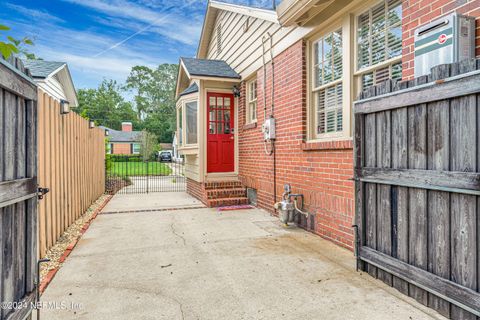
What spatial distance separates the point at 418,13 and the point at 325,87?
1779mm

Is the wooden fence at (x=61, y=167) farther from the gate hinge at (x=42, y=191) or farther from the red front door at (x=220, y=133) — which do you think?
the red front door at (x=220, y=133)

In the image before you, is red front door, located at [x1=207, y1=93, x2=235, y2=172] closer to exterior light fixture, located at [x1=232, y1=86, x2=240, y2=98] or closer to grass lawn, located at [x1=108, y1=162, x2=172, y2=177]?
exterior light fixture, located at [x1=232, y1=86, x2=240, y2=98]

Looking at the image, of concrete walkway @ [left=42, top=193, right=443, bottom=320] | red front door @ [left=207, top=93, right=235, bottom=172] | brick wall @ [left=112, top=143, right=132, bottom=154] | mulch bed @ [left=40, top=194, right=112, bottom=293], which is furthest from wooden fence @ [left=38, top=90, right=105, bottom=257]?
brick wall @ [left=112, top=143, right=132, bottom=154]

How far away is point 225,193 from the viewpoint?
762cm

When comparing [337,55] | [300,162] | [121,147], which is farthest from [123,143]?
[337,55]

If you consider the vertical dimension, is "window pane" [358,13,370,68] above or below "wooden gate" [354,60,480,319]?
above

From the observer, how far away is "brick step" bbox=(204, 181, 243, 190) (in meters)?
7.78

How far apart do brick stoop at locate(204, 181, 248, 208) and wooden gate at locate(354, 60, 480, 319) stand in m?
4.43

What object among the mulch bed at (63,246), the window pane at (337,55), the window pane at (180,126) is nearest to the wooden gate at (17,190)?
the mulch bed at (63,246)

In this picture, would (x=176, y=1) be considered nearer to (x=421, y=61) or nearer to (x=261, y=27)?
(x=261, y=27)

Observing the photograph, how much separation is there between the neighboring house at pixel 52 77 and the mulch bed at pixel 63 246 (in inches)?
151

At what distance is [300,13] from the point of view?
4426 mm

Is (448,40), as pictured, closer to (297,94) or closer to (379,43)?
(379,43)

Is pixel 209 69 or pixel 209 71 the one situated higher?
pixel 209 69
